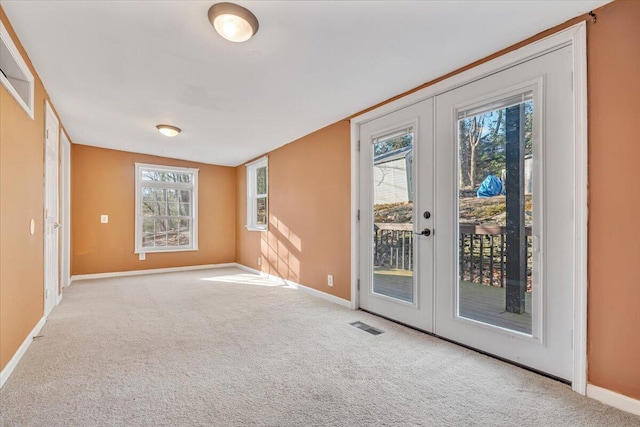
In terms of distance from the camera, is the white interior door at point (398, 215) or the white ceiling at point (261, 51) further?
the white interior door at point (398, 215)

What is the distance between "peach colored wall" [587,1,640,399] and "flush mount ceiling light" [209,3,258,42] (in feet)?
6.49

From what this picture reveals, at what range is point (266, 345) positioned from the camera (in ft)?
8.07

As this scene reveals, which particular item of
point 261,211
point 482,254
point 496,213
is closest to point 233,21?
point 496,213

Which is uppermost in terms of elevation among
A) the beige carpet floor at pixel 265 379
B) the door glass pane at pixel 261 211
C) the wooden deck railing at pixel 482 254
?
the door glass pane at pixel 261 211

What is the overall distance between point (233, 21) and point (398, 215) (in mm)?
2090

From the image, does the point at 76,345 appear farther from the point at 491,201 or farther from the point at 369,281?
the point at 491,201

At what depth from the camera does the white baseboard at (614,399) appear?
Result: 1596mm

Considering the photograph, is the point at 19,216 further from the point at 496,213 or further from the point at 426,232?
the point at 496,213

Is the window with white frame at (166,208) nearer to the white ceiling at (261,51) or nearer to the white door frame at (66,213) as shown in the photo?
the white door frame at (66,213)

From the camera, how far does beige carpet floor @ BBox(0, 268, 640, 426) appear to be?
5.16 ft

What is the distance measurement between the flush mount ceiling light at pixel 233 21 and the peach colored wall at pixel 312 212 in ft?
6.00

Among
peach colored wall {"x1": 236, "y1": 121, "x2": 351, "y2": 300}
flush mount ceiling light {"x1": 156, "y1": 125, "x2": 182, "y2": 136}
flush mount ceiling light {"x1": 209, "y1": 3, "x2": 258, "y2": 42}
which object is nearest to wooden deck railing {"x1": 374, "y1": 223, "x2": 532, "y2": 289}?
peach colored wall {"x1": 236, "y1": 121, "x2": 351, "y2": 300}

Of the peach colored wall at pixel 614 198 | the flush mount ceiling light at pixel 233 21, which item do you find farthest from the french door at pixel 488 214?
the flush mount ceiling light at pixel 233 21

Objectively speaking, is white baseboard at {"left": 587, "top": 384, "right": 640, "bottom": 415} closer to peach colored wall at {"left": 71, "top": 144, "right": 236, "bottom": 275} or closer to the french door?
the french door
